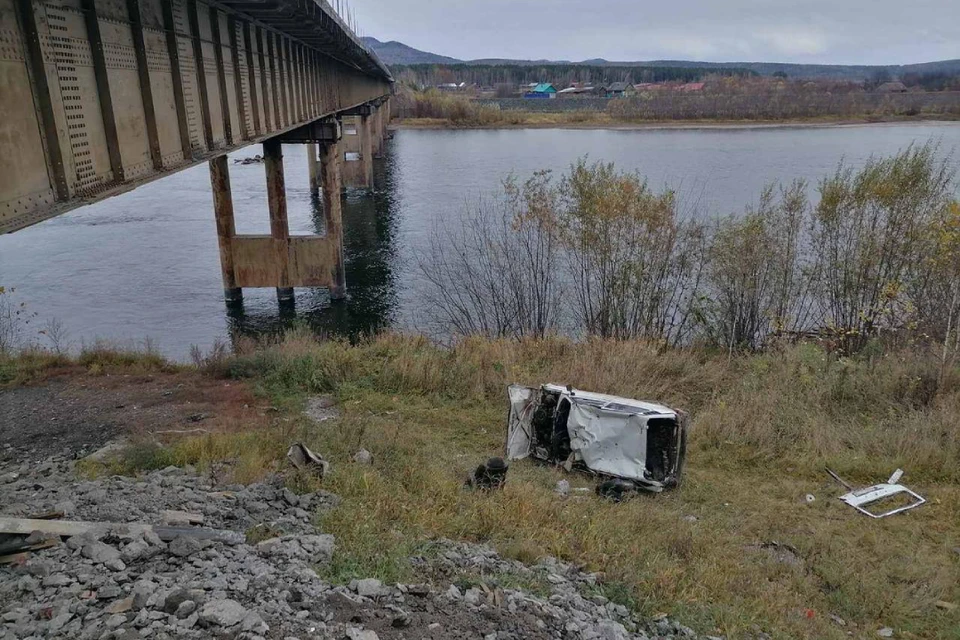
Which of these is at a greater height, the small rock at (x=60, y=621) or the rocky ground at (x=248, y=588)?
the small rock at (x=60, y=621)

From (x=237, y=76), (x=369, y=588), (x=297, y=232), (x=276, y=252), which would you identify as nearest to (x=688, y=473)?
(x=369, y=588)

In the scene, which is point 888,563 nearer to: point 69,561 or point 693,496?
point 693,496

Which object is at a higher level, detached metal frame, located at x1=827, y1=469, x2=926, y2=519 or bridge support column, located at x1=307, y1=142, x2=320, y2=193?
bridge support column, located at x1=307, y1=142, x2=320, y2=193

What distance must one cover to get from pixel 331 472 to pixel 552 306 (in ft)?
46.0

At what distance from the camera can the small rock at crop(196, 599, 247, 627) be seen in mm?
4324

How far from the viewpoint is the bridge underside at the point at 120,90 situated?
17.5 ft

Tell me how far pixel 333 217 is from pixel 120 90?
628 inches

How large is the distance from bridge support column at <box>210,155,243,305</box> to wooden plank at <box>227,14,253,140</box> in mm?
9837

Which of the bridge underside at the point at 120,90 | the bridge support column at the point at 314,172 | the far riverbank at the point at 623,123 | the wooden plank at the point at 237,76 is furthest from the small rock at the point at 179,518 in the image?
the far riverbank at the point at 623,123

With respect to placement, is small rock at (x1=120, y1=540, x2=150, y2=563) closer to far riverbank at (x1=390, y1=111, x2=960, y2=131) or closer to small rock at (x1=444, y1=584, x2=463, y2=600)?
small rock at (x1=444, y1=584, x2=463, y2=600)

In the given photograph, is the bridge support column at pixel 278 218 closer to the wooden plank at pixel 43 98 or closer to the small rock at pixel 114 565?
the wooden plank at pixel 43 98

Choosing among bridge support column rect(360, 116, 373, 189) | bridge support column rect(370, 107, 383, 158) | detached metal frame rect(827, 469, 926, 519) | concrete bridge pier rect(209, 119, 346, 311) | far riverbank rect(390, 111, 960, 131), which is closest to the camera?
detached metal frame rect(827, 469, 926, 519)

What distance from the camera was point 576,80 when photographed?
192500mm

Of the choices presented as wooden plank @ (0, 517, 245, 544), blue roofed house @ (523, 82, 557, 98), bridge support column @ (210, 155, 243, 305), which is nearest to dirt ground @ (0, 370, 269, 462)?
wooden plank @ (0, 517, 245, 544)
